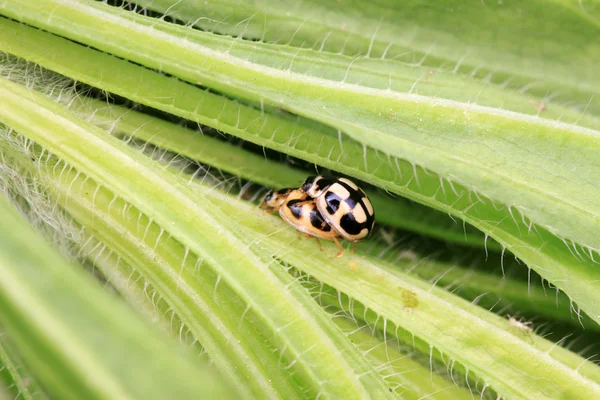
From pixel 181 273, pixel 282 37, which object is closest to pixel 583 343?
pixel 181 273

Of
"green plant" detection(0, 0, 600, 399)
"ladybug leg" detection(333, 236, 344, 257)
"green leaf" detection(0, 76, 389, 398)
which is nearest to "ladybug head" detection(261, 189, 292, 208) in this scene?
"green plant" detection(0, 0, 600, 399)

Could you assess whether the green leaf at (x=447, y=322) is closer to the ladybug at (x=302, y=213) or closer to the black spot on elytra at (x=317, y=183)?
the ladybug at (x=302, y=213)

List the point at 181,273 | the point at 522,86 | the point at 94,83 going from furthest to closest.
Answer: the point at 522,86 < the point at 94,83 < the point at 181,273

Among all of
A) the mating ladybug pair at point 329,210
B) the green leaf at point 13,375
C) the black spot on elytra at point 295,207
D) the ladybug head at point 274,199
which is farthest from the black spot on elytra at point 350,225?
the green leaf at point 13,375

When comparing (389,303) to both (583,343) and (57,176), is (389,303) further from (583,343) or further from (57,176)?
(57,176)

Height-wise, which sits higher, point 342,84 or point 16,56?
point 16,56

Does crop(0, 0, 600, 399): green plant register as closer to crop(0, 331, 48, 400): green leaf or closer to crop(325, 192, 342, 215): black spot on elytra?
crop(0, 331, 48, 400): green leaf
